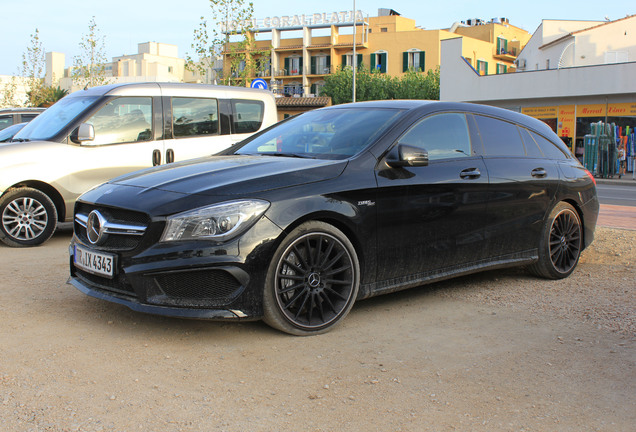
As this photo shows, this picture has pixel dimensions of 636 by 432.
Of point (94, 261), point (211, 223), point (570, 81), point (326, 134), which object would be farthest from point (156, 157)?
point (570, 81)

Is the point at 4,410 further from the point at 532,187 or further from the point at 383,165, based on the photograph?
the point at 532,187

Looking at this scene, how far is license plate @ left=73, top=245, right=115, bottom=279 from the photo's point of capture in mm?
4168

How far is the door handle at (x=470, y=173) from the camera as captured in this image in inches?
206

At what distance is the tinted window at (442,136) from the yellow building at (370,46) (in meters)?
64.8

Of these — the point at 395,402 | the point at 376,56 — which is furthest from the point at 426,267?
the point at 376,56

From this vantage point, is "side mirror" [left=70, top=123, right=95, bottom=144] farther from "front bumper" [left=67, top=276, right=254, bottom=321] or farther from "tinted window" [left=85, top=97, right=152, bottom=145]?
"front bumper" [left=67, top=276, right=254, bottom=321]

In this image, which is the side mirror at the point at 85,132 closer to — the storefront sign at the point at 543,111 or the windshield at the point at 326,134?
the windshield at the point at 326,134

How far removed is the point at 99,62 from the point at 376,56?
46904 mm

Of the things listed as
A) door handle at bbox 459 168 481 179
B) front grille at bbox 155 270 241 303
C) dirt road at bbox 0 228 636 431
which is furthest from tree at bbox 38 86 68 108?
front grille at bbox 155 270 241 303

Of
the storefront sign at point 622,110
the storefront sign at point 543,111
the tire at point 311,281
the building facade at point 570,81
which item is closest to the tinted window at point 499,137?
the tire at point 311,281

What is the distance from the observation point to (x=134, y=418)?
301 centimetres

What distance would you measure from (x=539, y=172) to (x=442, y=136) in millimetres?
1201

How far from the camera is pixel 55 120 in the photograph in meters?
8.20

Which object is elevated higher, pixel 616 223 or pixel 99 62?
pixel 99 62
